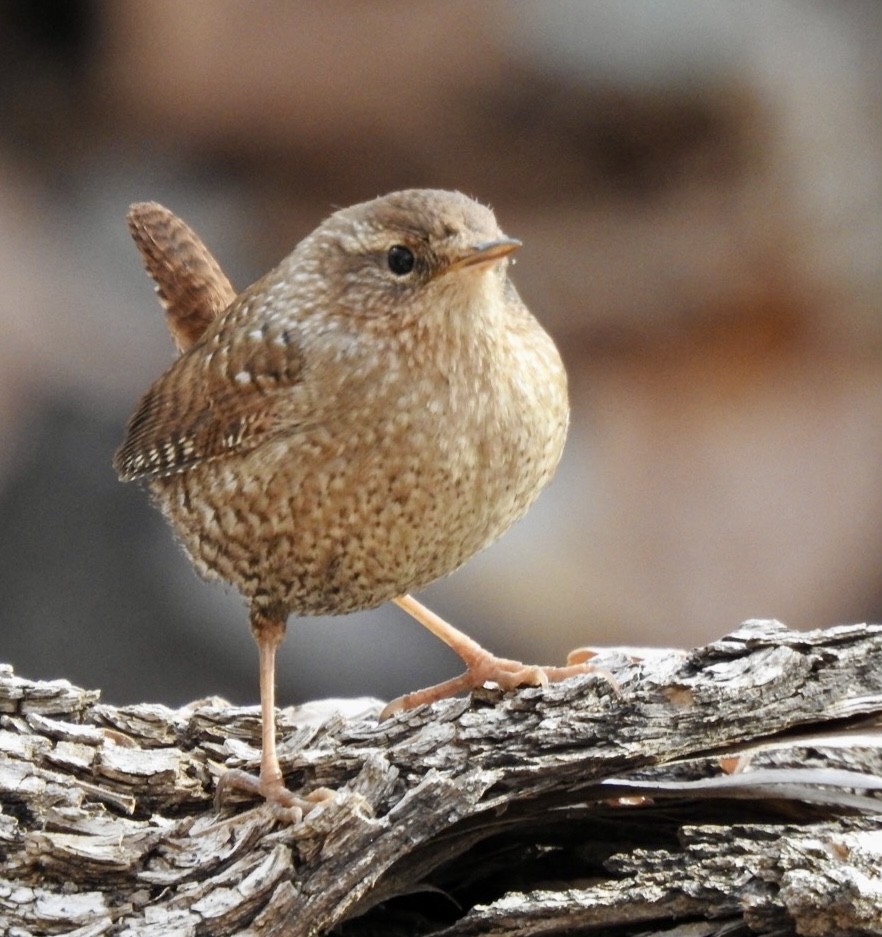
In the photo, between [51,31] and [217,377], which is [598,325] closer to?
[51,31]

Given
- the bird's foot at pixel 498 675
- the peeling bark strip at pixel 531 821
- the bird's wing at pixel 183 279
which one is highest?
the bird's wing at pixel 183 279

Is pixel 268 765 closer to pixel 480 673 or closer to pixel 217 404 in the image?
pixel 480 673

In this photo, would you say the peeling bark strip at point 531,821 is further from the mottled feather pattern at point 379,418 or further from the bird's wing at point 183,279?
the bird's wing at point 183,279

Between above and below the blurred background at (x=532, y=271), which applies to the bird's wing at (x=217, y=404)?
below

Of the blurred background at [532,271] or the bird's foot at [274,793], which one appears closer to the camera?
the bird's foot at [274,793]

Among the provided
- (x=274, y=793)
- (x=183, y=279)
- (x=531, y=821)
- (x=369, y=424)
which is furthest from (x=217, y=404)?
(x=531, y=821)

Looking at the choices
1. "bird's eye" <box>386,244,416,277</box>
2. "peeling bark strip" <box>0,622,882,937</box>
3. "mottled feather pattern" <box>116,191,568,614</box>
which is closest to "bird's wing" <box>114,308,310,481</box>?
"mottled feather pattern" <box>116,191,568,614</box>

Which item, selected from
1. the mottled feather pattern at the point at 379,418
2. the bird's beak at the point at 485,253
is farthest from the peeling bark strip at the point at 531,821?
the bird's beak at the point at 485,253
